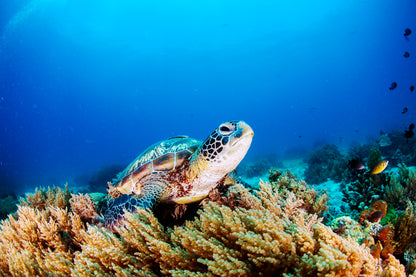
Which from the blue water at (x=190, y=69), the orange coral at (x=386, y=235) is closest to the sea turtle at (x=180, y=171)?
the orange coral at (x=386, y=235)

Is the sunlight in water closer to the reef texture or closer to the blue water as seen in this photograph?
the blue water

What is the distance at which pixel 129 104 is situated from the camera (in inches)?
5330

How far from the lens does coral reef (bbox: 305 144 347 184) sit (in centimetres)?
791

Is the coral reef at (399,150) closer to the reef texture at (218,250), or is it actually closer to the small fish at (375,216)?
the small fish at (375,216)

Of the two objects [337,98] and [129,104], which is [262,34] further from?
[129,104]

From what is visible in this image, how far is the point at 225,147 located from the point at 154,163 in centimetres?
158

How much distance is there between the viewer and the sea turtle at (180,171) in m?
2.81

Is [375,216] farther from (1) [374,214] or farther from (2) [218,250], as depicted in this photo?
(2) [218,250]

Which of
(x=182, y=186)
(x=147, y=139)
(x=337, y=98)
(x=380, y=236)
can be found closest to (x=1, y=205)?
(x=182, y=186)

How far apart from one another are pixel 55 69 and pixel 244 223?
150811 millimetres

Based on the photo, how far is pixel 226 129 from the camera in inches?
117

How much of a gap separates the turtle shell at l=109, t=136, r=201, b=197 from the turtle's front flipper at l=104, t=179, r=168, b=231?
294 millimetres

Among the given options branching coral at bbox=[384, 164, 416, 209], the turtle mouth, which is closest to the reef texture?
the turtle mouth

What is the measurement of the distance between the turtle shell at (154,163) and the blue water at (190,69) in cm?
9285
